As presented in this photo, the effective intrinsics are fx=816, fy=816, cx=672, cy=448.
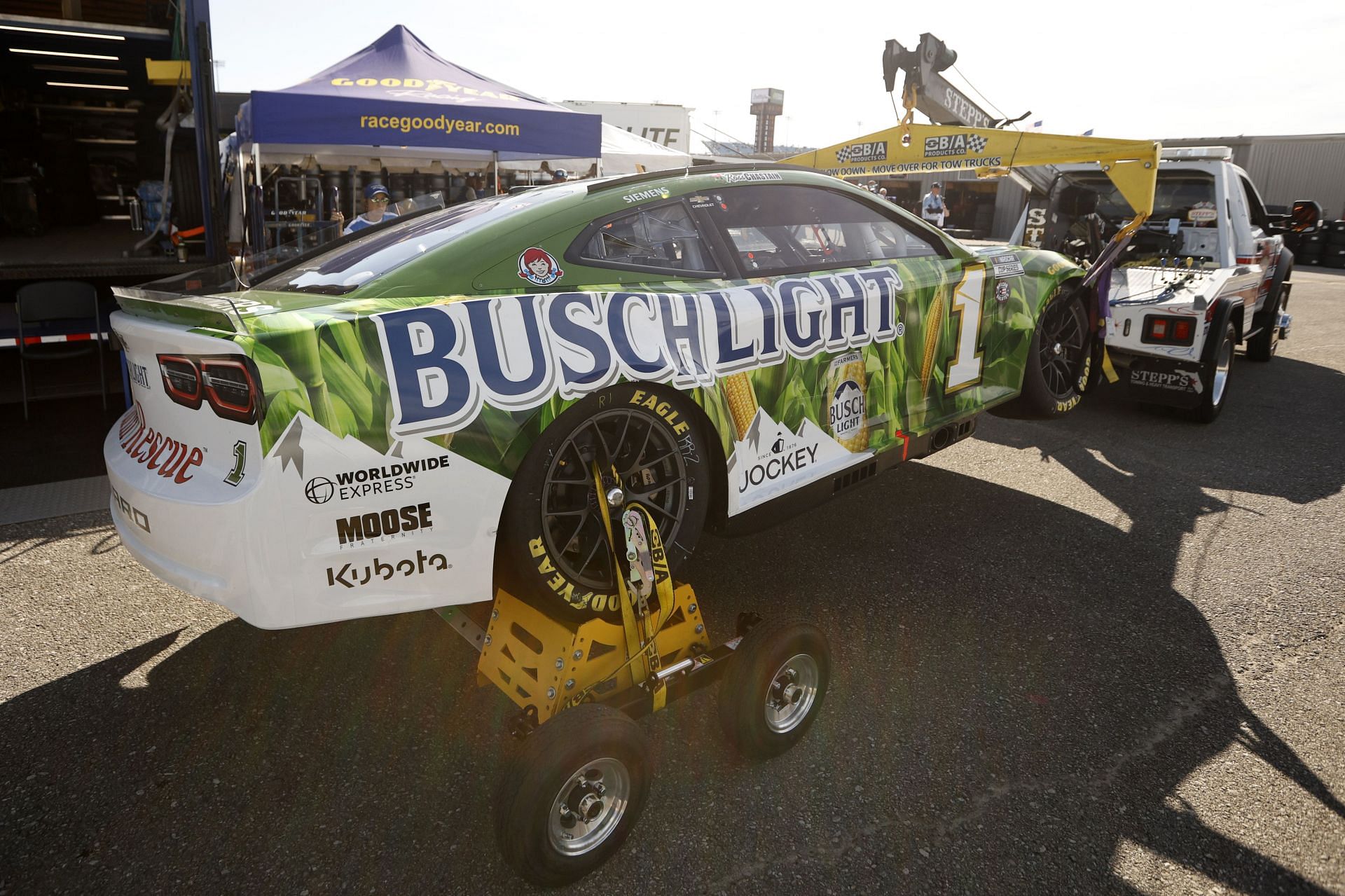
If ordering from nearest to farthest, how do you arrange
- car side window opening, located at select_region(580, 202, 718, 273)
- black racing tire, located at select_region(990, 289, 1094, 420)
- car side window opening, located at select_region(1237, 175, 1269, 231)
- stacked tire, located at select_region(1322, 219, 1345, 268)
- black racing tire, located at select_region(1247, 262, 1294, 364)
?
1. car side window opening, located at select_region(580, 202, 718, 273)
2. black racing tire, located at select_region(990, 289, 1094, 420)
3. car side window opening, located at select_region(1237, 175, 1269, 231)
4. black racing tire, located at select_region(1247, 262, 1294, 364)
5. stacked tire, located at select_region(1322, 219, 1345, 268)

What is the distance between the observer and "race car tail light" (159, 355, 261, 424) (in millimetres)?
1954

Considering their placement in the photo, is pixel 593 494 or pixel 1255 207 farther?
pixel 1255 207

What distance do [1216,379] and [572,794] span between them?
612 cm

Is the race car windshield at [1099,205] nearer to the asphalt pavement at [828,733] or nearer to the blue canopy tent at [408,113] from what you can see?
the asphalt pavement at [828,733]

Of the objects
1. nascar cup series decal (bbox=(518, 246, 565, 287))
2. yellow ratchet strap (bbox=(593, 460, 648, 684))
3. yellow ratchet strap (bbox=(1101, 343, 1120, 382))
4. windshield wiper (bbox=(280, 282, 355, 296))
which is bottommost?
yellow ratchet strap (bbox=(593, 460, 648, 684))

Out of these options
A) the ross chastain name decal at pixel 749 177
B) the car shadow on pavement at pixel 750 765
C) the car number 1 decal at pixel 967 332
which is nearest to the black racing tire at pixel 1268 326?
the car number 1 decal at pixel 967 332

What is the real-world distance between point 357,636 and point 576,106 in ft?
87.4

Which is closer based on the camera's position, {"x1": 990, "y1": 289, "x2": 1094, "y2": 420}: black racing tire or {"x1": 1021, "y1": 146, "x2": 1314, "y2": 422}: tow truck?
{"x1": 990, "y1": 289, "x2": 1094, "y2": 420}: black racing tire

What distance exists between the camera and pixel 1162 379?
616 centimetres

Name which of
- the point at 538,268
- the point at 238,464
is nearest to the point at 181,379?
the point at 238,464

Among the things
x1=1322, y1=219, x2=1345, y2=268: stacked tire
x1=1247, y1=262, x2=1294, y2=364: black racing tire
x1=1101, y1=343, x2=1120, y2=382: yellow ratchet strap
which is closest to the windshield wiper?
x1=1101, y1=343, x2=1120, y2=382: yellow ratchet strap

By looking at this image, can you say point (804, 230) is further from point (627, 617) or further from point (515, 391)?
point (627, 617)

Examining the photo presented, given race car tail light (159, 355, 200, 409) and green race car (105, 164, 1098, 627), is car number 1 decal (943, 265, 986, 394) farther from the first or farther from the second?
race car tail light (159, 355, 200, 409)

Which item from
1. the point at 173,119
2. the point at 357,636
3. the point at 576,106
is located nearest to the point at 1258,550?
the point at 357,636
